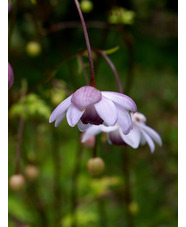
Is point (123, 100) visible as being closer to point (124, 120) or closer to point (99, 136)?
point (124, 120)

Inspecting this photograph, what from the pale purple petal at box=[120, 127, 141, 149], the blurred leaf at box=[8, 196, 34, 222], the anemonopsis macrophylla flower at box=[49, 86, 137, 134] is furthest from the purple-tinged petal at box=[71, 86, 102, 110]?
the blurred leaf at box=[8, 196, 34, 222]

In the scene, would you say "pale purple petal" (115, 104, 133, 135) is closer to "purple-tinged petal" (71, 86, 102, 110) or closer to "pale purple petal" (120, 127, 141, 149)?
"purple-tinged petal" (71, 86, 102, 110)

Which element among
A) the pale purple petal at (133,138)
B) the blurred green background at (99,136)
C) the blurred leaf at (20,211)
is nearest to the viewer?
the pale purple petal at (133,138)

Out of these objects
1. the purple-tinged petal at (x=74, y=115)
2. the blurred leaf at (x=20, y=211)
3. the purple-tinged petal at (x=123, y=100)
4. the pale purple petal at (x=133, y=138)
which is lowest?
the blurred leaf at (x=20, y=211)

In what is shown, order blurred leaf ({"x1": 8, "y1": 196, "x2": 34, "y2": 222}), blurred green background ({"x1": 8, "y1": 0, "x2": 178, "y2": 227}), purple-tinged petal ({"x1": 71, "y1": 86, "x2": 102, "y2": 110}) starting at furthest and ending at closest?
1. blurred leaf ({"x1": 8, "y1": 196, "x2": 34, "y2": 222})
2. blurred green background ({"x1": 8, "y1": 0, "x2": 178, "y2": 227})
3. purple-tinged petal ({"x1": 71, "y1": 86, "x2": 102, "y2": 110})

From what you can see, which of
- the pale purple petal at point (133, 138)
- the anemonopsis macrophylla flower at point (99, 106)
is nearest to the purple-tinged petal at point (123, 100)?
the anemonopsis macrophylla flower at point (99, 106)

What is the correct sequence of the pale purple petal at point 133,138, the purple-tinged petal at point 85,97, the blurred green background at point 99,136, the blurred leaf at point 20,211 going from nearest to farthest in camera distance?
the purple-tinged petal at point 85,97, the pale purple petal at point 133,138, the blurred green background at point 99,136, the blurred leaf at point 20,211

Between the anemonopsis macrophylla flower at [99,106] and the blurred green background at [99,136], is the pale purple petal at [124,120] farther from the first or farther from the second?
the blurred green background at [99,136]
